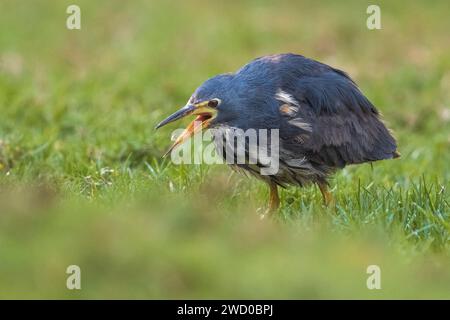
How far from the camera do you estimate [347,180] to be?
23.5 feet

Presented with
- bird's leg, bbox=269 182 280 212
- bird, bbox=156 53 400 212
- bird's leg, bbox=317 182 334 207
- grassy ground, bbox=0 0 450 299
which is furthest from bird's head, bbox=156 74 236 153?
bird's leg, bbox=317 182 334 207

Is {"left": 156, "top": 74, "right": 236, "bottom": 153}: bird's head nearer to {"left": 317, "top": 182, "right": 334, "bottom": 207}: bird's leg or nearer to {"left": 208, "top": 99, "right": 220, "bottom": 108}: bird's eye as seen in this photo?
{"left": 208, "top": 99, "right": 220, "bottom": 108}: bird's eye

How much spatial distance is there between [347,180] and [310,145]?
1138mm

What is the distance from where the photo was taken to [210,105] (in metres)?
5.92

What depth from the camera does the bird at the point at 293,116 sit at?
596 cm

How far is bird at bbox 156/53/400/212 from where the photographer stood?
5.96 metres

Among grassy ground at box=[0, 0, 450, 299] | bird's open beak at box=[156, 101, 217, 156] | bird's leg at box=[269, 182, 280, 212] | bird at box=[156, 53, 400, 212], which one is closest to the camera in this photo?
grassy ground at box=[0, 0, 450, 299]

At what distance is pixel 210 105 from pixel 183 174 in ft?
2.62

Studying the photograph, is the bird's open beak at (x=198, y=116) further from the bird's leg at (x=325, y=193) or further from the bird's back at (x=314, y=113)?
the bird's leg at (x=325, y=193)

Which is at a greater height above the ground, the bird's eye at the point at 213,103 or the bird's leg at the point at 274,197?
the bird's eye at the point at 213,103

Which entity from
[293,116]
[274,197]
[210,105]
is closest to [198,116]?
[210,105]

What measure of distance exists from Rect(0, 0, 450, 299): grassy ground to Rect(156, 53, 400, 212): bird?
9.3 inches

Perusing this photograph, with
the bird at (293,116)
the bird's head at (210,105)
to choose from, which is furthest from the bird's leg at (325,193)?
the bird's head at (210,105)

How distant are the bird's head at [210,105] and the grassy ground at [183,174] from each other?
18.4 inches
